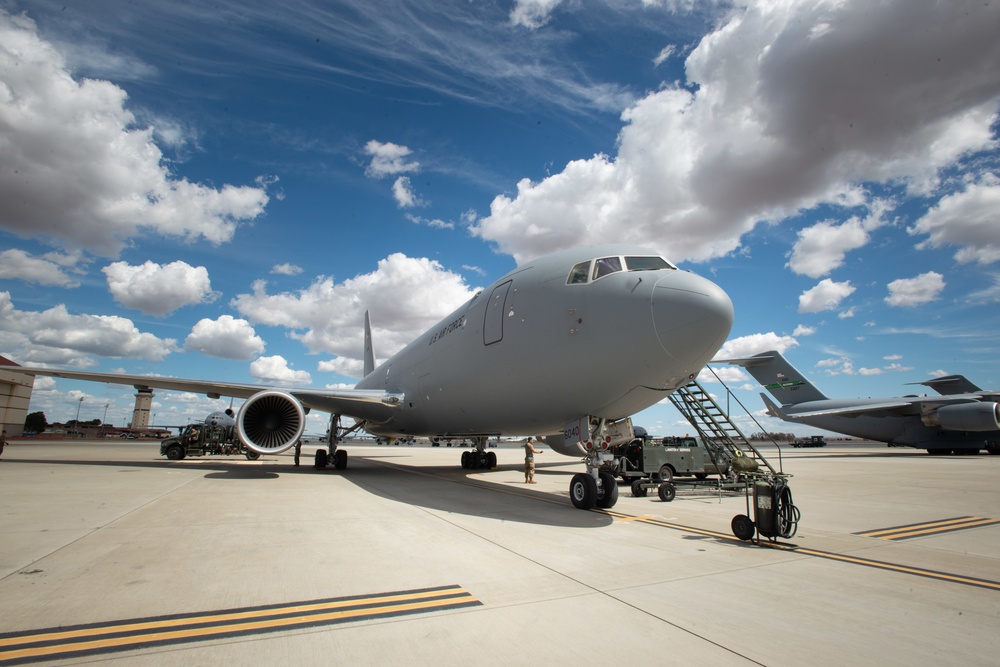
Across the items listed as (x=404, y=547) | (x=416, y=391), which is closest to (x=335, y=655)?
(x=404, y=547)

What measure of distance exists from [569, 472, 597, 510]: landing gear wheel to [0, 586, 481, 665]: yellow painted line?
4.93 metres

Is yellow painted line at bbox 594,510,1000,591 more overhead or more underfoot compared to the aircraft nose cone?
more underfoot

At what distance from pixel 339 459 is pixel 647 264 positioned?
42.7 feet

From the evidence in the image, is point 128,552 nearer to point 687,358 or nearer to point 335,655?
point 335,655

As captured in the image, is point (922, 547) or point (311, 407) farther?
point (311, 407)

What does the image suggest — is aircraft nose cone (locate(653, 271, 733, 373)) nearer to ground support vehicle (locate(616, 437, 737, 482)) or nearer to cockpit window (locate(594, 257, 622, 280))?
cockpit window (locate(594, 257, 622, 280))

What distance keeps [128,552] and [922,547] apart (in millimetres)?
9321

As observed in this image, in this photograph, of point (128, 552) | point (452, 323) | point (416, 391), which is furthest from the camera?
point (416, 391)

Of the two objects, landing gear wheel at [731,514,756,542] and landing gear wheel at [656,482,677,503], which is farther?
landing gear wheel at [656,482,677,503]

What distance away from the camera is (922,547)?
19.9 feet

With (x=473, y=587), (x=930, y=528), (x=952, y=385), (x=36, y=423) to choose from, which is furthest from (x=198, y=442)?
(x=36, y=423)

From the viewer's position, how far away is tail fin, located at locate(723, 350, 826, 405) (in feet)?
117

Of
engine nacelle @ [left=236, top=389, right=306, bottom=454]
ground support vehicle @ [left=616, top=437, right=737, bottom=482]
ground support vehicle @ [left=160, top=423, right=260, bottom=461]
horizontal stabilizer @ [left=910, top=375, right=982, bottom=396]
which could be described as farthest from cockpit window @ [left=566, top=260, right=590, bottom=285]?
horizontal stabilizer @ [left=910, top=375, right=982, bottom=396]

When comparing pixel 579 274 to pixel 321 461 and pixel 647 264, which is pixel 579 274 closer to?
pixel 647 264
